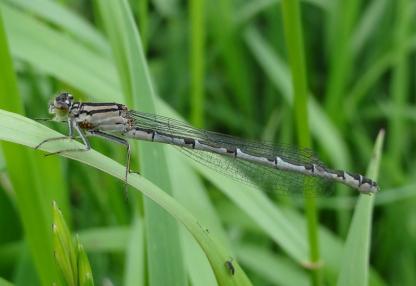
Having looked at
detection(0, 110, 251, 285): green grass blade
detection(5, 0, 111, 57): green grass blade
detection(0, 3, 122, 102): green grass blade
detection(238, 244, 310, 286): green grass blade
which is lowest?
detection(238, 244, 310, 286): green grass blade

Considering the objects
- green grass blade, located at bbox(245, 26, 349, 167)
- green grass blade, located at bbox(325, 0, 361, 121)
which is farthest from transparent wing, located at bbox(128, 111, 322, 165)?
green grass blade, located at bbox(325, 0, 361, 121)

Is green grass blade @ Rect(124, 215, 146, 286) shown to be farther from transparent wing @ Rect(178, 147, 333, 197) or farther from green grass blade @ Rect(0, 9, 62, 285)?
green grass blade @ Rect(0, 9, 62, 285)

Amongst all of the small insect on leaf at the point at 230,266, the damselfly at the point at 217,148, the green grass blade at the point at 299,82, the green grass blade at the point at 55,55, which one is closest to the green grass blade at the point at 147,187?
the small insect on leaf at the point at 230,266

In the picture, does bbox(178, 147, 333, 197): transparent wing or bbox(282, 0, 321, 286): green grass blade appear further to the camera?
bbox(178, 147, 333, 197): transparent wing

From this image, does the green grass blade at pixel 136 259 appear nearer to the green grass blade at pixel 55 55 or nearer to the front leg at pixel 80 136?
the front leg at pixel 80 136

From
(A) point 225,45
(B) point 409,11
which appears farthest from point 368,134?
(A) point 225,45

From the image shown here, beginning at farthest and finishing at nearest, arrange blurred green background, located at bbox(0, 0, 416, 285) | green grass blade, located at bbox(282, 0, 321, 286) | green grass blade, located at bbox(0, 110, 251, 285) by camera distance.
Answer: green grass blade, located at bbox(282, 0, 321, 286)
blurred green background, located at bbox(0, 0, 416, 285)
green grass blade, located at bbox(0, 110, 251, 285)

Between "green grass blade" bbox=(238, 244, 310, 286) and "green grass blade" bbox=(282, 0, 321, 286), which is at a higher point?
"green grass blade" bbox=(282, 0, 321, 286)

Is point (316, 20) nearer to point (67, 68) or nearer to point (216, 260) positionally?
point (67, 68)
